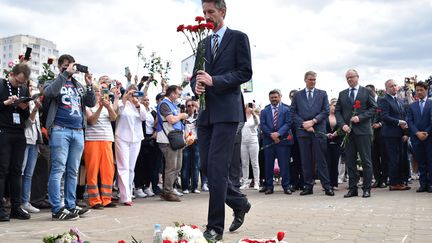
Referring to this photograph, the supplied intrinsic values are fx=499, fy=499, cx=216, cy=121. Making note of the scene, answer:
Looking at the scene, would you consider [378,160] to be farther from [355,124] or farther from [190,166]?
[190,166]

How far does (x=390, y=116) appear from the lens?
11.1 metres

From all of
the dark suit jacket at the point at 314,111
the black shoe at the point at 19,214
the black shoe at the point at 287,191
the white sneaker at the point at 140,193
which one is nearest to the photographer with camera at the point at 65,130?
the black shoe at the point at 19,214

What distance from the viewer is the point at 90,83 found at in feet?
24.2

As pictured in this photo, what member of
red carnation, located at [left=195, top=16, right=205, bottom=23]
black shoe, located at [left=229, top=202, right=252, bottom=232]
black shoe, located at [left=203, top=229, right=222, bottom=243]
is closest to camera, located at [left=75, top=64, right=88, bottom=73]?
red carnation, located at [left=195, top=16, right=205, bottom=23]

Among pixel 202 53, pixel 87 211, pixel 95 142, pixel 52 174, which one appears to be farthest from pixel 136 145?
pixel 202 53

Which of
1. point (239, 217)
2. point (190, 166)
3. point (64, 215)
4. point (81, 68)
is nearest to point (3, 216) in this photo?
point (64, 215)

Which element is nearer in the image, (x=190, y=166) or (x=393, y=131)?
(x=393, y=131)

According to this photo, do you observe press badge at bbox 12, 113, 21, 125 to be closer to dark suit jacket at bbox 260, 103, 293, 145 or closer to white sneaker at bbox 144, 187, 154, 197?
white sneaker at bbox 144, 187, 154, 197

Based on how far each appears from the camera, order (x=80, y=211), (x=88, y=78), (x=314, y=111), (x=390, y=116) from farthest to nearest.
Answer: (x=390, y=116) → (x=314, y=111) → (x=88, y=78) → (x=80, y=211)

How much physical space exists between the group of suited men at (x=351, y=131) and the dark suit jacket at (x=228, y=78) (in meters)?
5.05

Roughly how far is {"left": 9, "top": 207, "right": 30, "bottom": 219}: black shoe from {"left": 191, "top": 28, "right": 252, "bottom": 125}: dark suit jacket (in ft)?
11.1

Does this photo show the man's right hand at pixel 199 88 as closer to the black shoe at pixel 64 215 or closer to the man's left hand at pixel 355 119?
the black shoe at pixel 64 215

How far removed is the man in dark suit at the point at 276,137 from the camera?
35.6 ft

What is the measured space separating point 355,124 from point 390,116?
2056 millimetres
